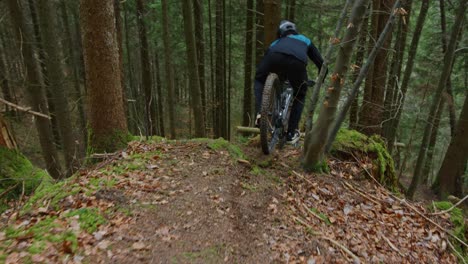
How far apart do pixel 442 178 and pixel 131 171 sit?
11.9 metres

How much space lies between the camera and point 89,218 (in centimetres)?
294

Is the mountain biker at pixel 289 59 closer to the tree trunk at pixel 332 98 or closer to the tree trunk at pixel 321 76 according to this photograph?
the tree trunk at pixel 321 76

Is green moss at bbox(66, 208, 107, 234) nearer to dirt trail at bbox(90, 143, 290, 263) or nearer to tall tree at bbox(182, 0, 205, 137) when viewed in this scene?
dirt trail at bbox(90, 143, 290, 263)

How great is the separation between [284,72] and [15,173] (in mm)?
4584

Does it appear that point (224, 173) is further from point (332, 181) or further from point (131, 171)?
point (332, 181)

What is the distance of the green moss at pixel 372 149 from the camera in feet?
18.1

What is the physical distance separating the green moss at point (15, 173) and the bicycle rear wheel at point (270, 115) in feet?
11.2

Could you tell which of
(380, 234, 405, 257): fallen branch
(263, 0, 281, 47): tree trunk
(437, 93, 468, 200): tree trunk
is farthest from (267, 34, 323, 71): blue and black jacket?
(437, 93, 468, 200): tree trunk

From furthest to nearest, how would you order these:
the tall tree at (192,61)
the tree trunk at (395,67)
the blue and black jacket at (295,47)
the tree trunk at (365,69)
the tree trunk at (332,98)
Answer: the tree trunk at (395,67), the tall tree at (192,61), the blue and black jacket at (295,47), the tree trunk at (332,98), the tree trunk at (365,69)

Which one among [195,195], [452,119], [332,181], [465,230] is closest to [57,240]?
[195,195]

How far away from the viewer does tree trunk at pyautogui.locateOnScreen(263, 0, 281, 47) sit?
7078mm

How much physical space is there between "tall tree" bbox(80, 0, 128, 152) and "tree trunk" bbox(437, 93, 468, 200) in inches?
434

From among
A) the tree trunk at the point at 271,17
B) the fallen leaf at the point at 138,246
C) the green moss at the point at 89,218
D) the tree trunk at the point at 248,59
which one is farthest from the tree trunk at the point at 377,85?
the green moss at the point at 89,218

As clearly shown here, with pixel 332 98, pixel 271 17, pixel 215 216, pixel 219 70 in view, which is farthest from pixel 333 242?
pixel 219 70
